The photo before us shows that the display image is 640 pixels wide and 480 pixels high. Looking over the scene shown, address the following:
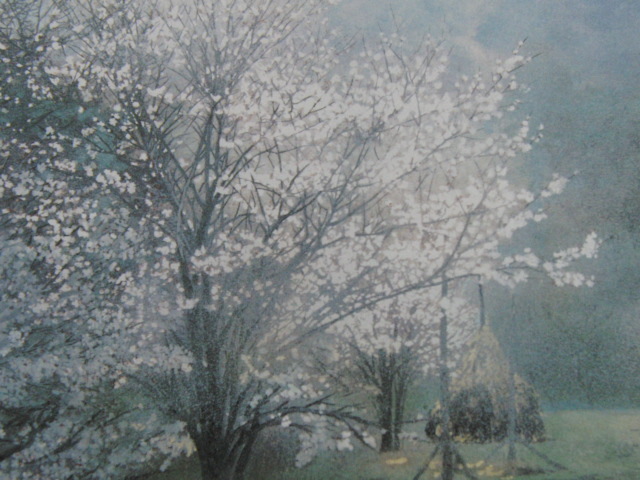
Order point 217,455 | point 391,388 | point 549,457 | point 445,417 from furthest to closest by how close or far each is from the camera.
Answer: point 391,388, point 445,417, point 549,457, point 217,455

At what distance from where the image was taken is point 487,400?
6.40 meters

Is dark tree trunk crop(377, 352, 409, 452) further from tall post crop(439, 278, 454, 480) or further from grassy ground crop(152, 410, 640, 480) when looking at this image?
tall post crop(439, 278, 454, 480)

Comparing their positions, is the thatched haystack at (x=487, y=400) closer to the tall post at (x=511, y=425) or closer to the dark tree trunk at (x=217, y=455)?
the tall post at (x=511, y=425)

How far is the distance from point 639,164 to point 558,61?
1.31 metres

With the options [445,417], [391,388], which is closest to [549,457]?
[445,417]

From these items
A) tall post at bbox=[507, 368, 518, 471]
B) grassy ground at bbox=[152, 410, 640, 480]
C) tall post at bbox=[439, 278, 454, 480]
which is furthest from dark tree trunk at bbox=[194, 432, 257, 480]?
tall post at bbox=[507, 368, 518, 471]

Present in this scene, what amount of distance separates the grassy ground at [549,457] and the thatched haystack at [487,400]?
19 centimetres

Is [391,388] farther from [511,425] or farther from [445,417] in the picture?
[511,425]

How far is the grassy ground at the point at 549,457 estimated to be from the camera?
16.8 ft

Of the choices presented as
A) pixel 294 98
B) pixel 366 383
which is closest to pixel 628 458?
pixel 366 383

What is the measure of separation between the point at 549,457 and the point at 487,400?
36.1 inches

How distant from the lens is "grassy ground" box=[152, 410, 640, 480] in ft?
16.8

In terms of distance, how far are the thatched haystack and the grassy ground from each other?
0.62ft

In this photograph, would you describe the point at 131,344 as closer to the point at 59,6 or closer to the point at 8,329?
the point at 8,329
